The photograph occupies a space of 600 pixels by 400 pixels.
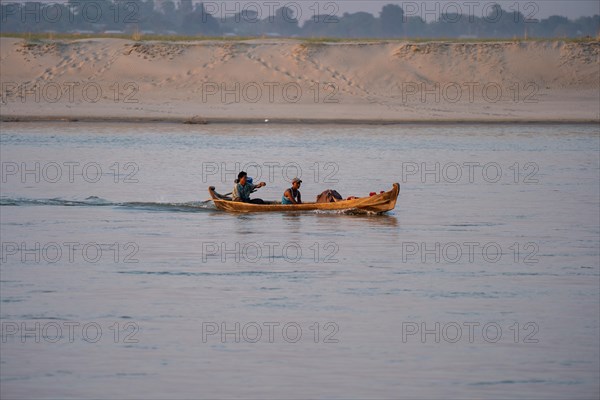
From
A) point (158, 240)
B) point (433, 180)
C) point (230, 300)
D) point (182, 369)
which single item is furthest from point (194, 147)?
point (182, 369)

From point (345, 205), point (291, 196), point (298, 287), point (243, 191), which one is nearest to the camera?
point (298, 287)

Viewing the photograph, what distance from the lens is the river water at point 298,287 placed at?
1054 centimetres

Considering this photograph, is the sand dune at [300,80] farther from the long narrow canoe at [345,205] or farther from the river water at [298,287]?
the long narrow canoe at [345,205]

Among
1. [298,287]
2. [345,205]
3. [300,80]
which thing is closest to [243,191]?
[345,205]

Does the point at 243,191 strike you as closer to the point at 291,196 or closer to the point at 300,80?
the point at 291,196

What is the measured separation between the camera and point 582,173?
2938cm

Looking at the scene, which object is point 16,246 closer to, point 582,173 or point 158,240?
point 158,240

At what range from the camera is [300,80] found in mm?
45188

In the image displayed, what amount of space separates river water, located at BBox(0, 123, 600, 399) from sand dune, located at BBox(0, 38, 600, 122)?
41.4 ft

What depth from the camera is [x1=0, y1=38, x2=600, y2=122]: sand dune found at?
137 ft

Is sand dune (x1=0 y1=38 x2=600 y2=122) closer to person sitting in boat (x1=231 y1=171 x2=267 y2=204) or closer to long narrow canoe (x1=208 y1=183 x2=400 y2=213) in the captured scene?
person sitting in boat (x1=231 y1=171 x2=267 y2=204)

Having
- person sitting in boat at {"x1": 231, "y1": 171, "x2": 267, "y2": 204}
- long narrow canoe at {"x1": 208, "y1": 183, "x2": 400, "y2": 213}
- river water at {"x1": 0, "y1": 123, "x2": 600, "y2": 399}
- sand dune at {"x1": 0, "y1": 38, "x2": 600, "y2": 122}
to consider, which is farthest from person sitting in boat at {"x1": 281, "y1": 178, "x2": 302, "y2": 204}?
sand dune at {"x1": 0, "y1": 38, "x2": 600, "y2": 122}

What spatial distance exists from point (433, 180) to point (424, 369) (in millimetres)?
17638

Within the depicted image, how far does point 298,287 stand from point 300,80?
3143cm
